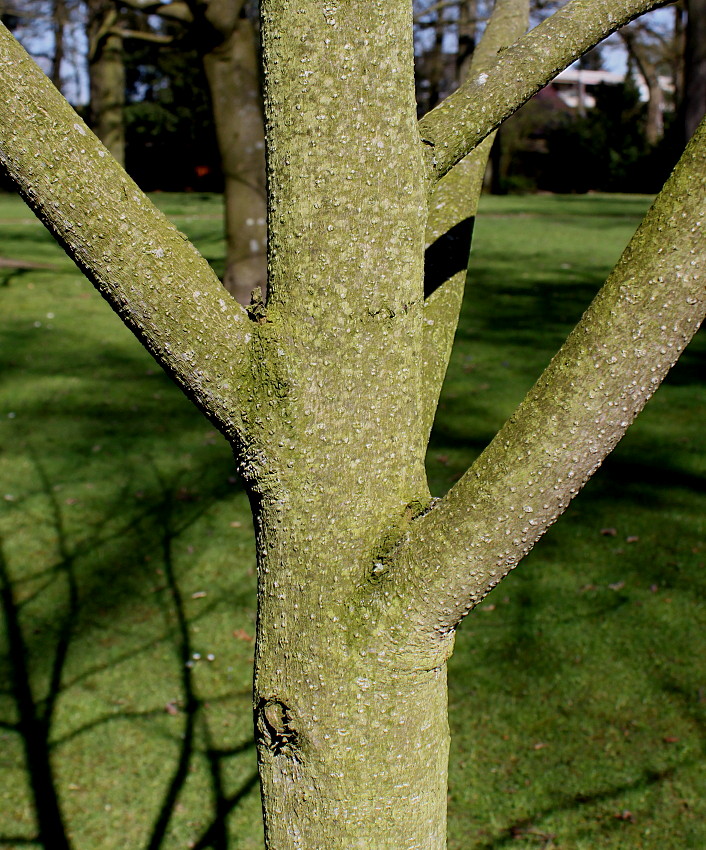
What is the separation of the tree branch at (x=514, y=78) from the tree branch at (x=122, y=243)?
1.48 feet

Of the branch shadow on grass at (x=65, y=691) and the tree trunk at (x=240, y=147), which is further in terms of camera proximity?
the tree trunk at (x=240, y=147)

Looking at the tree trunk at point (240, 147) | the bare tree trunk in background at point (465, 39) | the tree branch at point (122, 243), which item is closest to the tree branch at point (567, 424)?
the tree branch at point (122, 243)

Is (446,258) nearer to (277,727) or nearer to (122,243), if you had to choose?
(122,243)

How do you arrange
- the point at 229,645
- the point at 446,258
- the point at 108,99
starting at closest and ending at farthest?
the point at 446,258, the point at 229,645, the point at 108,99

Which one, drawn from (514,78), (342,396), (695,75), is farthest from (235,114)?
(342,396)

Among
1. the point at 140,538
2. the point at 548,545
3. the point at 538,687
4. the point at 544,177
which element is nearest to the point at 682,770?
the point at 538,687

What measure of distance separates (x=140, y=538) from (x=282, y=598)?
4.37 metres

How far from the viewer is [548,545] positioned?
218 inches

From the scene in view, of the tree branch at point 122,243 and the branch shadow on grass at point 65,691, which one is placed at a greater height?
the tree branch at point 122,243

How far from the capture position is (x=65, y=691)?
4117mm

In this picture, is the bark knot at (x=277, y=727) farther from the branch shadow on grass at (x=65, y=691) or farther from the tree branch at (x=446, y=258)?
the branch shadow on grass at (x=65, y=691)

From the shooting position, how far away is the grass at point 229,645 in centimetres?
346

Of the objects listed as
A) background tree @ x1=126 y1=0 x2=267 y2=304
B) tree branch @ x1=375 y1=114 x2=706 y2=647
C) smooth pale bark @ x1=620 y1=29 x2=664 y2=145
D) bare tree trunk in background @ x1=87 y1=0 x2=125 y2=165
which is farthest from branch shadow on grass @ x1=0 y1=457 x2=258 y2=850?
smooth pale bark @ x1=620 y1=29 x2=664 y2=145

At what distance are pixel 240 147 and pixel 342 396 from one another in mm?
9305
